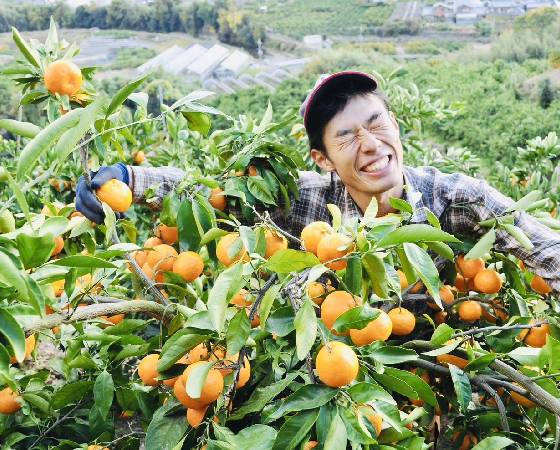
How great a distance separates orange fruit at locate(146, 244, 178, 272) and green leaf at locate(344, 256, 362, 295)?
1.52ft

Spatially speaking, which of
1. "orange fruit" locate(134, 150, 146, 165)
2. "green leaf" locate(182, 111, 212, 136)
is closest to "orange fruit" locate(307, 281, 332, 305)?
"green leaf" locate(182, 111, 212, 136)

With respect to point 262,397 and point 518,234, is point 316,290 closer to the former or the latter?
point 262,397

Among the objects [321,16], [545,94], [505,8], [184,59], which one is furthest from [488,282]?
[321,16]

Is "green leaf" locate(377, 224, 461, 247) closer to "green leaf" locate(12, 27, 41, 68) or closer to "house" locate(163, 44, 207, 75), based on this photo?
"green leaf" locate(12, 27, 41, 68)

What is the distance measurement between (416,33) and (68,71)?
19.5 metres

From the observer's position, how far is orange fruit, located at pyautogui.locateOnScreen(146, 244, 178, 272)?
3.75 feet

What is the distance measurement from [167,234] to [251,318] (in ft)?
1.63

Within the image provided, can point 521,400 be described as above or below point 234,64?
above

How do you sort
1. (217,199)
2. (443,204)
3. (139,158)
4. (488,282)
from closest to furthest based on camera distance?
(488,282) < (217,199) < (443,204) < (139,158)

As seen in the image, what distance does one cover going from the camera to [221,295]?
0.76m

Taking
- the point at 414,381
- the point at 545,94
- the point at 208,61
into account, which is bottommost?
the point at 545,94

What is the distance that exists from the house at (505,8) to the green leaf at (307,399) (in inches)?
773

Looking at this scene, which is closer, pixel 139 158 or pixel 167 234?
pixel 167 234

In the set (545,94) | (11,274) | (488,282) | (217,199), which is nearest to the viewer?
(11,274)
